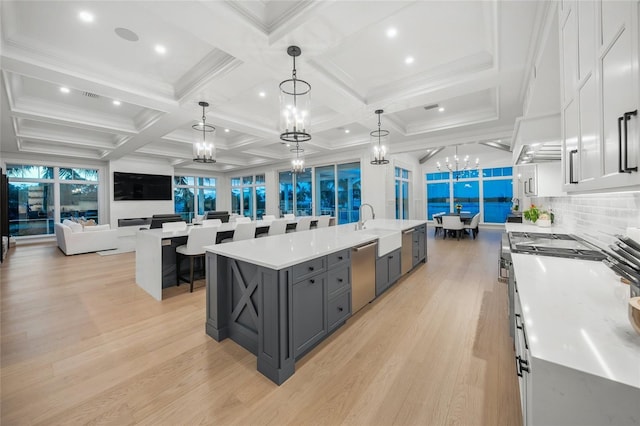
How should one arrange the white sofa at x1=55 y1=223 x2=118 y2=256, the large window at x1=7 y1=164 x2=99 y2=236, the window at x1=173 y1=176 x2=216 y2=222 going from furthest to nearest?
the window at x1=173 y1=176 x2=216 y2=222 < the large window at x1=7 y1=164 x2=99 y2=236 < the white sofa at x1=55 y1=223 x2=118 y2=256

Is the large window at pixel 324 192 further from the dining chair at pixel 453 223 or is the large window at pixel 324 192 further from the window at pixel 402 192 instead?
the dining chair at pixel 453 223

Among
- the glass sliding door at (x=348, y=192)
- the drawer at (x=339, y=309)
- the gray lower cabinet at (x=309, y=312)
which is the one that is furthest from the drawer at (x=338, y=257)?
the glass sliding door at (x=348, y=192)

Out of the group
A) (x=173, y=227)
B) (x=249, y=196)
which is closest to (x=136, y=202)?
(x=249, y=196)

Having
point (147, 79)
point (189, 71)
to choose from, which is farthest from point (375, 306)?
point (147, 79)

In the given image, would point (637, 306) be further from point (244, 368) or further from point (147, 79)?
point (147, 79)

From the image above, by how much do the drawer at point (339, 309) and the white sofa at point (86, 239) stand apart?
7034mm

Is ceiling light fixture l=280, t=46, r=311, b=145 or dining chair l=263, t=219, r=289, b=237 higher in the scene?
ceiling light fixture l=280, t=46, r=311, b=145

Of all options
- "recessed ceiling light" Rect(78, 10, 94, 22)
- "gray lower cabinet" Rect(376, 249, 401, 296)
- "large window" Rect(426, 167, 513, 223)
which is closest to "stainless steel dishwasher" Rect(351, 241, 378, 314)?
"gray lower cabinet" Rect(376, 249, 401, 296)

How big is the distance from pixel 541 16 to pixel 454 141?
4510 millimetres

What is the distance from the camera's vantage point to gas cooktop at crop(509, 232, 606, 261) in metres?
1.76

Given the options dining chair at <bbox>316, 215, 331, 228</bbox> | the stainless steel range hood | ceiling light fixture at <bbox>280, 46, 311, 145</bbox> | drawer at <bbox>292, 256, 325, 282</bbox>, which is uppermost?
ceiling light fixture at <bbox>280, 46, 311, 145</bbox>

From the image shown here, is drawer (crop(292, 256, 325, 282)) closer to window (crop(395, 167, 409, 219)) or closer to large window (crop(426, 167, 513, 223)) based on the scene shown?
window (crop(395, 167, 409, 219))

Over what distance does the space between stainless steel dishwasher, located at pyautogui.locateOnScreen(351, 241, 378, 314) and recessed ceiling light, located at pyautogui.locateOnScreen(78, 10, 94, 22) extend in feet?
11.8

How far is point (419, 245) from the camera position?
466 cm
